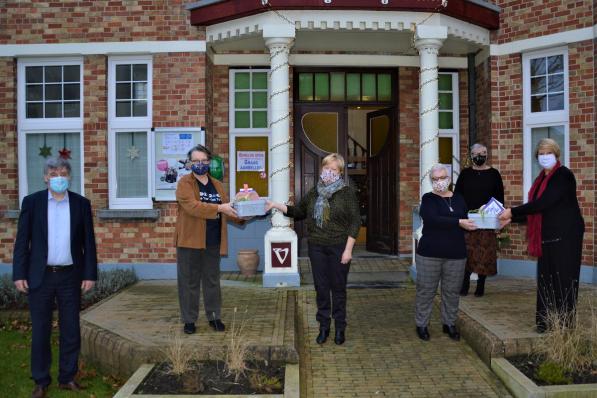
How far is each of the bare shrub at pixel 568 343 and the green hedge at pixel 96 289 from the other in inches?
213

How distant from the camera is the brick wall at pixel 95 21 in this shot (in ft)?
29.0

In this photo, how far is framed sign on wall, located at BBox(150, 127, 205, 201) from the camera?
29.1 feet

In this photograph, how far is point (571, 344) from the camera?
468 cm

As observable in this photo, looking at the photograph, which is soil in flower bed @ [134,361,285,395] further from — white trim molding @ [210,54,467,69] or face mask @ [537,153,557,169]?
white trim molding @ [210,54,467,69]

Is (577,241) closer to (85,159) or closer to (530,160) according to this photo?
(530,160)

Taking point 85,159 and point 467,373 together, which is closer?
point 467,373

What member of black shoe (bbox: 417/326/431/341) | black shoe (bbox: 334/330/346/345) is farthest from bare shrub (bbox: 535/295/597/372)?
black shoe (bbox: 334/330/346/345)

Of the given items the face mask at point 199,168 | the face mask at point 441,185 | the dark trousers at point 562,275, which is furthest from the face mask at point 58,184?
the dark trousers at point 562,275

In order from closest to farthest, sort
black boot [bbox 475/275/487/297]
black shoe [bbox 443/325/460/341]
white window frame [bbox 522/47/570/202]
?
black shoe [bbox 443/325/460/341] → black boot [bbox 475/275/487/297] → white window frame [bbox 522/47/570/202]

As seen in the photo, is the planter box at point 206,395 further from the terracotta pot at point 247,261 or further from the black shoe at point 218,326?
the terracotta pot at point 247,261

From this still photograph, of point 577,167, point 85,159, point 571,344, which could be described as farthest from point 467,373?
point 85,159

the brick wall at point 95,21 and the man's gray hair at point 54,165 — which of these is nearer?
the man's gray hair at point 54,165

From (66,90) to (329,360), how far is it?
6.33m

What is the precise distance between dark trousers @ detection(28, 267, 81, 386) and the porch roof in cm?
479
